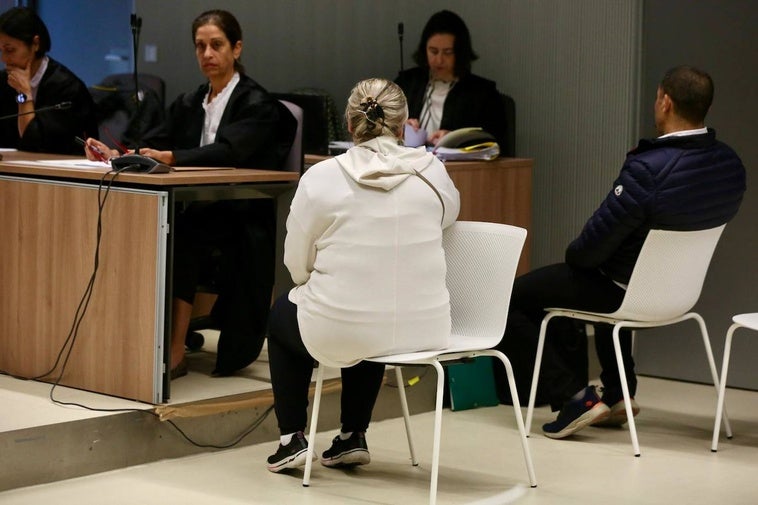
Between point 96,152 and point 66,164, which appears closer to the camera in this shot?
point 66,164

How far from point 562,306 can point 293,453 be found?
105cm

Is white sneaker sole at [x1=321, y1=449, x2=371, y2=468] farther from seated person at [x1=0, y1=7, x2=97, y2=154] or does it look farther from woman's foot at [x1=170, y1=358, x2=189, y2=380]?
seated person at [x1=0, y1=7, x2=97, y2=154]

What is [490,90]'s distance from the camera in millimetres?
5145

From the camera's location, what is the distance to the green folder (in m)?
4.39

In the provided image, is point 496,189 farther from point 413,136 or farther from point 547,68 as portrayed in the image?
point 547,68

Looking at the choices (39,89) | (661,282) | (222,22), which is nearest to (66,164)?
(222,22)

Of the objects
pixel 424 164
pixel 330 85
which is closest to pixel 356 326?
pixel 424 164

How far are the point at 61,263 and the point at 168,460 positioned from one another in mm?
706

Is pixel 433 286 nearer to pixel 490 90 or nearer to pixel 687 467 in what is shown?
pixel 687 467

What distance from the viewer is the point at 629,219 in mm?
3725

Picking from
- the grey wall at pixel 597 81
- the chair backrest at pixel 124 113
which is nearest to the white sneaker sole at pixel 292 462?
the chair backrest at pixel 124 113

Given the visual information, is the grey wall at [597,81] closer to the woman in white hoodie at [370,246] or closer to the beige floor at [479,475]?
the beige floor at [479,475]

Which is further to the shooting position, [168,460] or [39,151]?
[39,151]

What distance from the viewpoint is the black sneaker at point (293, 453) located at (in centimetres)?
339
